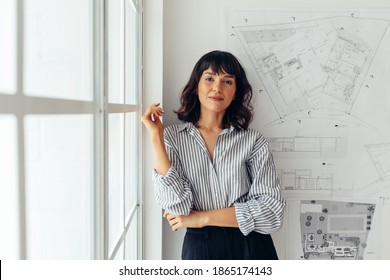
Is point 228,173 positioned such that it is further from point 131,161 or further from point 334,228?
point 334,228

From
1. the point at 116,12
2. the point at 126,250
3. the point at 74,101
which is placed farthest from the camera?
the point at 126,250

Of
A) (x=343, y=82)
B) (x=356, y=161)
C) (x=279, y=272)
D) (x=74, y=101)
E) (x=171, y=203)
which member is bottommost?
(x=279, y=272)

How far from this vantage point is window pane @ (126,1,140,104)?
1.38 m

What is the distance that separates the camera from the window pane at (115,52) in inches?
40.6

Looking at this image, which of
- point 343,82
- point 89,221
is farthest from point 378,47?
point 89,221

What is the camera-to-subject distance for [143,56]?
5.53 feet

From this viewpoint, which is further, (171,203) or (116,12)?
(171,203)

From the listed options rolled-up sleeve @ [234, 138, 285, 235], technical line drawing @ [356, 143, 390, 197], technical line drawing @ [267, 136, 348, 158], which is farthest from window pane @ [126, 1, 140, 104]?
technical line drawing @ [356, 143, 390, 197]

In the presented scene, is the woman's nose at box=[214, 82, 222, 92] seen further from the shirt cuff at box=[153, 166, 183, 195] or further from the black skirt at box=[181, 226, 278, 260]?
the black skirt at box=[181, 226, 278, 260]

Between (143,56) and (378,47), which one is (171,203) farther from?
(378,47)

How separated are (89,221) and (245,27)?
3.80 feet

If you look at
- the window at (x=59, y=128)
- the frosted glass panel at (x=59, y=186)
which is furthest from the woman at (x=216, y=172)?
the frosted glass panel at (x=59, y=186)

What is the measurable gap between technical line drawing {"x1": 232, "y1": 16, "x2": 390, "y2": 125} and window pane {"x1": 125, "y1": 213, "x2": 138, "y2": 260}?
72cm

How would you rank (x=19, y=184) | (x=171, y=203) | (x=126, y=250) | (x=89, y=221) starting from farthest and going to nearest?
(x=171, y=203) → (x=126, y=250) → (x=89, y=221) → (x=19, y=184)
